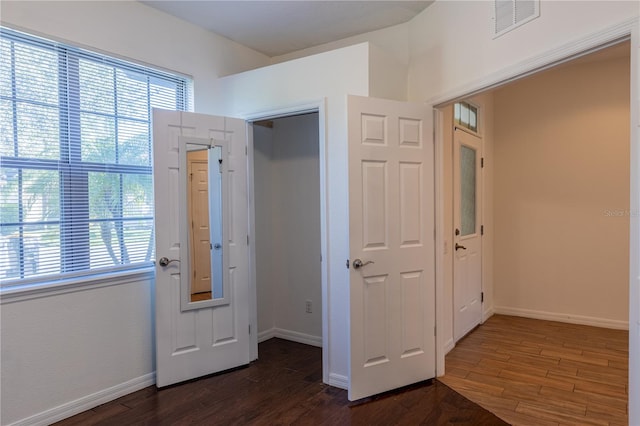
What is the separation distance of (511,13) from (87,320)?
10.6ft

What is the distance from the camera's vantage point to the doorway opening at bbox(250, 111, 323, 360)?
3.82m

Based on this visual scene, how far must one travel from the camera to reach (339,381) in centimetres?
294

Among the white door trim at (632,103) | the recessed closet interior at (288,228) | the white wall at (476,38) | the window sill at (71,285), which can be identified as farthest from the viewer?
the recessed closet interior at (288,228)

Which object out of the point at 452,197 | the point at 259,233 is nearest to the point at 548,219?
the point at 452,197

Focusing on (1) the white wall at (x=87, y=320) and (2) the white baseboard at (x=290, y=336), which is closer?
(1) the white wall at (x=87, y=320)

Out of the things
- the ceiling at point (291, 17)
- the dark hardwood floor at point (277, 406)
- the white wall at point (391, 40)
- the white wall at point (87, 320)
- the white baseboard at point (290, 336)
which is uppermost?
the ceiling at point (291, 17)

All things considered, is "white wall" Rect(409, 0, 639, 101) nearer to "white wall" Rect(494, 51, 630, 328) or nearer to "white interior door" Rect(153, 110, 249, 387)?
"white interior door" Rect(153, 110, 249, 387)

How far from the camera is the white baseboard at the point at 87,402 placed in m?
2.42

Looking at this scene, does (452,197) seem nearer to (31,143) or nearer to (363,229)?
(363,229)

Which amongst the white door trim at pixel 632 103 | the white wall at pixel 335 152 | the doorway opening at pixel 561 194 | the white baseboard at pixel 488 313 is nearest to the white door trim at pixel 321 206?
the white wall at pixel 335 152

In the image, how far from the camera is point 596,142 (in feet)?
14.0

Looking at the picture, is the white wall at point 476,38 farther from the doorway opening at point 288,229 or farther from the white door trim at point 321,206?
the doorway opening at point 288,229

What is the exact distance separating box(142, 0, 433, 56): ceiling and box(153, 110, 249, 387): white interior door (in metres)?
0.81

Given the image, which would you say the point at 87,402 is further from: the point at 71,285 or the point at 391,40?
the point at 391,40
